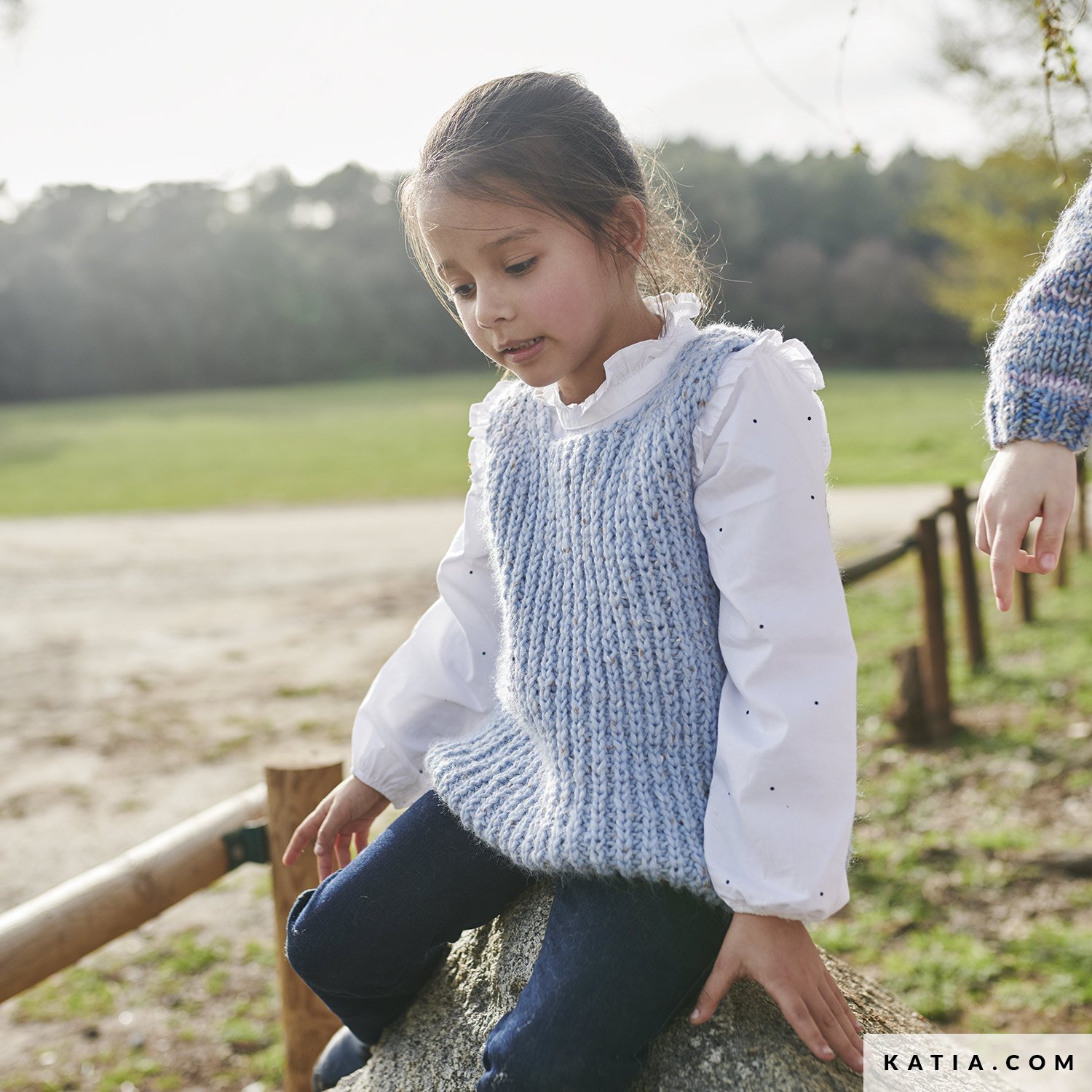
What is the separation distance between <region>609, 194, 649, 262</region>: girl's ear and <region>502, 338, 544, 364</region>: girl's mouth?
0.20m

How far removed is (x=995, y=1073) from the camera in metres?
1.67

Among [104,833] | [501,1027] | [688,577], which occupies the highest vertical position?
[688,577]

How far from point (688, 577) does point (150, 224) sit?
4931 centimetres

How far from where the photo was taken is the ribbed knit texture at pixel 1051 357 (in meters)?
1.28

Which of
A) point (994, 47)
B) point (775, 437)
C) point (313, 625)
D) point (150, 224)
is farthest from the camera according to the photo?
point (150, 224)

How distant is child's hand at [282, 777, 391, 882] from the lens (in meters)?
1.94

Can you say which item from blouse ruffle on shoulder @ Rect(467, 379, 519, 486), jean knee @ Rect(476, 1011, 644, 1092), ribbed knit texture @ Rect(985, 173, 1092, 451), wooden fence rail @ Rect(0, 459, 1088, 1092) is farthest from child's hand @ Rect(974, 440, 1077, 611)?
wooden fence rail @ Rect(0, 459, 1088, 1092)

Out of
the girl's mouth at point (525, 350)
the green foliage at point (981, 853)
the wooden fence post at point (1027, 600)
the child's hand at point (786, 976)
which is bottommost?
the wooden fence post at point (1027, 600)

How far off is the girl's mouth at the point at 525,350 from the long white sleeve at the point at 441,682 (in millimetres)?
313

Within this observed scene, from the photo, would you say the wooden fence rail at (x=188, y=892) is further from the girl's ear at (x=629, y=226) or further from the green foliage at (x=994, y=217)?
the green foliage at (x=994, y=217)

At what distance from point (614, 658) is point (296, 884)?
1.13 meters

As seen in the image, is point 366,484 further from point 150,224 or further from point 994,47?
point 150,224

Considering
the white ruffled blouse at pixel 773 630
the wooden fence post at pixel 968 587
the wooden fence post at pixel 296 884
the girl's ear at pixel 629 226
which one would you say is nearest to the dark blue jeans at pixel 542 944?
the white ruffled blouse at pixel 773 630

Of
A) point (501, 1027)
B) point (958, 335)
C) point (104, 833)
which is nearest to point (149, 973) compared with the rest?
point (104, 833)
